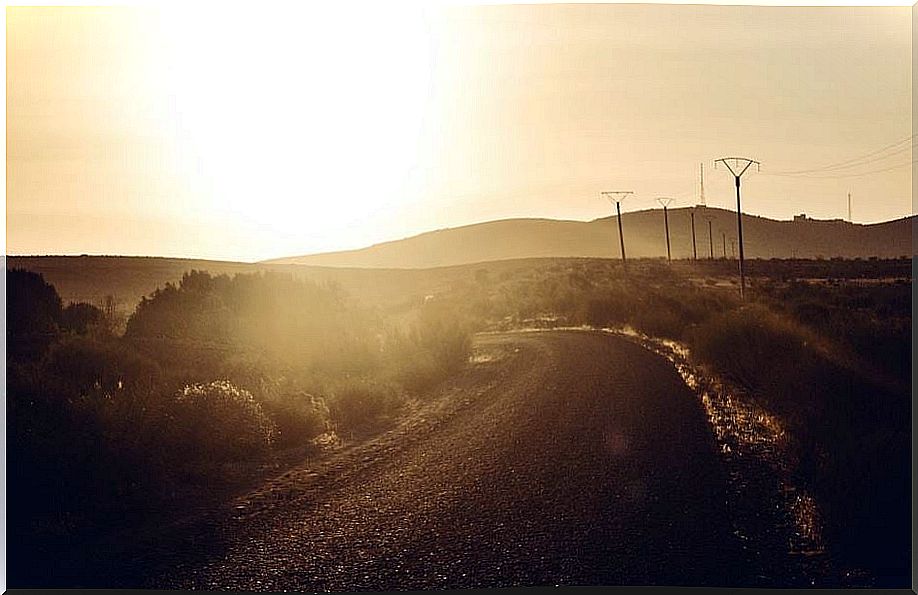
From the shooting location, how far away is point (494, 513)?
9.36 meters

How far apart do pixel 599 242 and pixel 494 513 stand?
56.9m

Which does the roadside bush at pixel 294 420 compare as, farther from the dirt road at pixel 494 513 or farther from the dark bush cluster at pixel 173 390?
the dirt road at pixel 494 513

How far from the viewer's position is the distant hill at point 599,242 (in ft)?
127

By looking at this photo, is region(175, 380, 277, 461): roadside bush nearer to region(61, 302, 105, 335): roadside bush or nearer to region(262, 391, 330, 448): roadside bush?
region(262, 391, 330, 448): roadside bush

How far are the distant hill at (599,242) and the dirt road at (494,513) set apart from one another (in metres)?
18.4

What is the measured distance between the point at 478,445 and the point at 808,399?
4.76 meters

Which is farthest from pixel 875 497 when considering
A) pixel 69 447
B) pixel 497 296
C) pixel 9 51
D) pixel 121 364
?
pixel 497 296

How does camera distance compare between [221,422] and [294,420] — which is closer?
[221,422]

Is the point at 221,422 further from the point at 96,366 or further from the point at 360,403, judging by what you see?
the point at 360,403

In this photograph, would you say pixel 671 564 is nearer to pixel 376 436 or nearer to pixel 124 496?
pixel 124 496

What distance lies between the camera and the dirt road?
7.91 meters

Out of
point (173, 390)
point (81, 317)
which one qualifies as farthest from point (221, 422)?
point (81, 317)

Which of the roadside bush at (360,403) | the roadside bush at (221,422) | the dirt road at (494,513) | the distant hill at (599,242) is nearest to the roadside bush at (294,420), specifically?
the roadside bush at (221,422)

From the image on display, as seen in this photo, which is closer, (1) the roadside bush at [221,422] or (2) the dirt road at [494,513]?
(2) the dirt road at [494,513]
